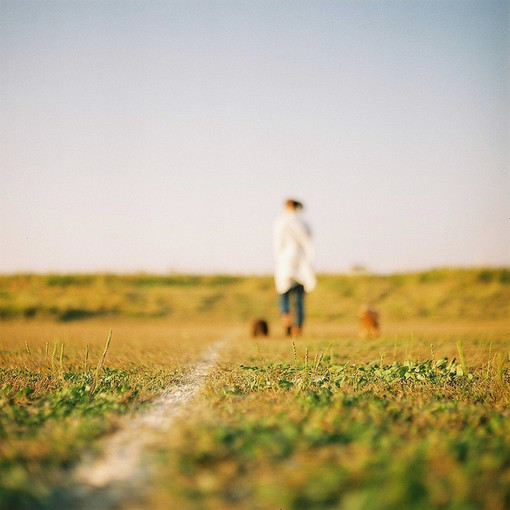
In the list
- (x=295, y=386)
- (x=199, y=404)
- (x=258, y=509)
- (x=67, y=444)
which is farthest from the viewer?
(x=295, y=386)

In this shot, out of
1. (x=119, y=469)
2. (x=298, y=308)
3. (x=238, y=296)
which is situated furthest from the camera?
(x=238, y=296)

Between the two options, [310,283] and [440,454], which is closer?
[440,454]

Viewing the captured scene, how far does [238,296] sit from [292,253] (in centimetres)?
1154

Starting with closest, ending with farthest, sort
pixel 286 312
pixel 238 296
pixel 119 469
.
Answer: pixel 119 469
pixel 286 312
pixel 238 296

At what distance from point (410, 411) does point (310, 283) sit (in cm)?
643

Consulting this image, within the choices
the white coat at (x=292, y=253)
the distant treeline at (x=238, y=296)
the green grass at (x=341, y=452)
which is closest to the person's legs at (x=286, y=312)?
the white coat at (x=292, y=253)

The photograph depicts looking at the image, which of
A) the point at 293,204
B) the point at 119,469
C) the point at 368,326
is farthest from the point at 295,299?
the point at 119,469

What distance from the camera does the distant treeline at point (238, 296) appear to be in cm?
1738

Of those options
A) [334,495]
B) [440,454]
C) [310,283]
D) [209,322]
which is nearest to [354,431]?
[440,454]

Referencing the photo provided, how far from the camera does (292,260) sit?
29.7 ft

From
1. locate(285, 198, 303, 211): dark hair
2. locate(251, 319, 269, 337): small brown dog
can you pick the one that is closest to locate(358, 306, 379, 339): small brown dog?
locate(251, 319, 269, 337): small brown dog

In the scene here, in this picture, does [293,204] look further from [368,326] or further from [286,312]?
[368,326]

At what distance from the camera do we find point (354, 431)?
196 cm

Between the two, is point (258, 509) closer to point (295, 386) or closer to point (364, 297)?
point (295, 386)
